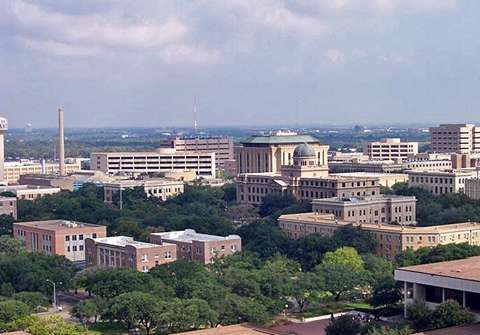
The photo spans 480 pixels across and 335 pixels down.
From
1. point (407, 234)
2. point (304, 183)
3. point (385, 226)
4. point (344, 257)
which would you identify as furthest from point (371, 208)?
point (344, 257)

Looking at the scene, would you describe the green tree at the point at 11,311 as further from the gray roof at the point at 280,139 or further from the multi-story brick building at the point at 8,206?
the gray roof at the point at 280,139

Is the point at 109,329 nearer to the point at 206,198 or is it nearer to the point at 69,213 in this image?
the point at 69,213

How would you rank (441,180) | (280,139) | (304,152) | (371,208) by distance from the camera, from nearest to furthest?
(371,208)
(304,152)
(441,180)
(280,139)

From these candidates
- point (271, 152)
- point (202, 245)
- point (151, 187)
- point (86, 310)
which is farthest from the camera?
point (271, 152)

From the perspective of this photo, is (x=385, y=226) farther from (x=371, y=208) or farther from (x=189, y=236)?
(x=189, y=236)

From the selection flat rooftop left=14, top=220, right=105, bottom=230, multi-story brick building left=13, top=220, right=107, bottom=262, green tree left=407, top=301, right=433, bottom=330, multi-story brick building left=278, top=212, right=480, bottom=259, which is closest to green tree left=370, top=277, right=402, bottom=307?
green tree left=407, top=301, right=433, bottom=330

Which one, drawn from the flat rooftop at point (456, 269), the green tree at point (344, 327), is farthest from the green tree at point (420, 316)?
the green tree at point (344, 327)
